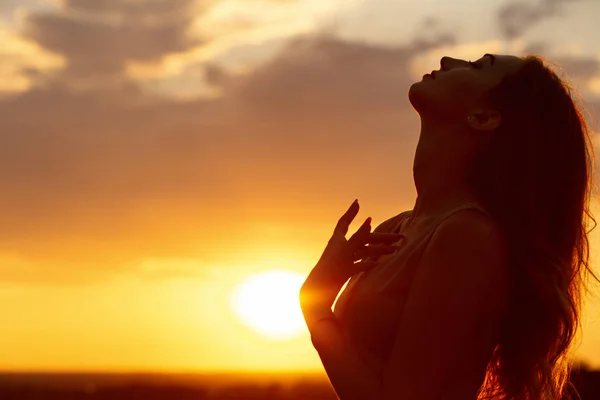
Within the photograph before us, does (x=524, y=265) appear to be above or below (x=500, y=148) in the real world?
below

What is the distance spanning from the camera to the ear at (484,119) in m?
5.67

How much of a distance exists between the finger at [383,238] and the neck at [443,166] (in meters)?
0.34

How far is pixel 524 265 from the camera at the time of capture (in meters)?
5.47

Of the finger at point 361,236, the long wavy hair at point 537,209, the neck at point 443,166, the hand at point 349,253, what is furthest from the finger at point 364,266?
the long wavy hair at point 537,209

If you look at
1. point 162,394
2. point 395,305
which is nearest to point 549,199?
point 395,305

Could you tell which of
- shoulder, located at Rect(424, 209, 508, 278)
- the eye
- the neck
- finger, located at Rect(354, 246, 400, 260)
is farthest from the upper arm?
the eye

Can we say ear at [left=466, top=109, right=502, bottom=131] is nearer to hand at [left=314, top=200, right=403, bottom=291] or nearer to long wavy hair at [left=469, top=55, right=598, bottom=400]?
long wavy hair at [left=469, top=55, right=598, bottom=400]

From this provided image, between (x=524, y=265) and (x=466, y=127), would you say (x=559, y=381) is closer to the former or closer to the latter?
(x=524, y=265)

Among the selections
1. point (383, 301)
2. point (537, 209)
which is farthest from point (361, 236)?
point (537, 209)

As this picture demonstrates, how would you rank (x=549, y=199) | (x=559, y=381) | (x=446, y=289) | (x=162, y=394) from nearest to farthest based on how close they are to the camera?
(x=446, y=289) → (x=549, y=199) → (x=559, y=381) → (x=162, y=394)

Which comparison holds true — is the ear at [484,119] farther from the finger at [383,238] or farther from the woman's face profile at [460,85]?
the finger at [383,238]

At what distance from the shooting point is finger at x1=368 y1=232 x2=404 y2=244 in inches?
223

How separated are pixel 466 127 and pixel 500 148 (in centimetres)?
24

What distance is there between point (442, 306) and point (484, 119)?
1.19 metres
